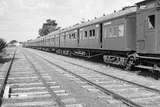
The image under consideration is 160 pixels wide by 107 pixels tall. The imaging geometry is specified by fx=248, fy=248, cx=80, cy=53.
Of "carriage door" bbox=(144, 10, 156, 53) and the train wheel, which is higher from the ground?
"carriage door" bbox=(144, 10, 156, 53)

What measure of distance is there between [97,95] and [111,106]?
1.34 meters

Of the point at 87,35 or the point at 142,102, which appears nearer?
the point at 142,102

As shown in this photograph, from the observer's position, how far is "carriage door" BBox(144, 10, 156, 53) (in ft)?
35.1

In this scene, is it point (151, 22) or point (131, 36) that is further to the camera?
point (131, 36)

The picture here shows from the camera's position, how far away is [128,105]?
631cm

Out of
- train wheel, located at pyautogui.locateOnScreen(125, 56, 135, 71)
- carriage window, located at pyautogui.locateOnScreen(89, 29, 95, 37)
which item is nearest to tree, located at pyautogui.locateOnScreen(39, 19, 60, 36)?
carriage window, located at pyautogui.locateOnScreen(89, 29, 95, 37)

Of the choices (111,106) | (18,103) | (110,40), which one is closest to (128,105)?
(111,106)

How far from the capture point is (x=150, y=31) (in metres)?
11.0

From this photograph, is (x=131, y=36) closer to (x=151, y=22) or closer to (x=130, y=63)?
(x=130, y=63)

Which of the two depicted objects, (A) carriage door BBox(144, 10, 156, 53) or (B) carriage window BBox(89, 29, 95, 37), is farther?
(B) carriage window BBox(89, 29, 95, 37)

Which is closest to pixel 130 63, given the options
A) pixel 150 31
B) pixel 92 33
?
pixel 150 31

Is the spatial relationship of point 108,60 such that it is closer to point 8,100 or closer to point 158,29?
point 158,29

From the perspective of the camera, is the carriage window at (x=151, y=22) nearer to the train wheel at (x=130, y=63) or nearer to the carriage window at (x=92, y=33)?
the train wheel at (x=130, y=63)

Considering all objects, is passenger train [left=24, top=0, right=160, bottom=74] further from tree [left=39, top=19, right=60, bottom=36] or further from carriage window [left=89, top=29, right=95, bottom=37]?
tree [left=39, top=19, right=60, bottom=36]
